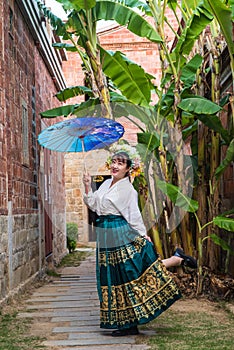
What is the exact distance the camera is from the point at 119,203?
5371 millimetres

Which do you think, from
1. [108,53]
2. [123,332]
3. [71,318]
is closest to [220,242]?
[71,318]

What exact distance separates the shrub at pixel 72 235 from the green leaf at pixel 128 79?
9.74m

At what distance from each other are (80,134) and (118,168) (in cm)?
70

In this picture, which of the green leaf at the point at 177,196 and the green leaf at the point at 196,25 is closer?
the green leaf at the point at 196,25

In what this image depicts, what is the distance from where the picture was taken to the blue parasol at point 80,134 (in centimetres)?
598

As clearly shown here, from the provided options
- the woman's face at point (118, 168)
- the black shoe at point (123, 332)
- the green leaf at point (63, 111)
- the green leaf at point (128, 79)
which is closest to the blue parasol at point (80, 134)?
the woman's face at point (118, 168)

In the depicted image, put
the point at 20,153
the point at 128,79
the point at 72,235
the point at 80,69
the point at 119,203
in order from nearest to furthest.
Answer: the point at 119,203 → the point at 128,79 → the point at 20,153 → the point at 72,235 → the point at 80,69

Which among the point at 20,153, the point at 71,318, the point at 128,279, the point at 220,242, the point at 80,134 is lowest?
the point at 71,318

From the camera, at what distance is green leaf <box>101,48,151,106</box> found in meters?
7.69

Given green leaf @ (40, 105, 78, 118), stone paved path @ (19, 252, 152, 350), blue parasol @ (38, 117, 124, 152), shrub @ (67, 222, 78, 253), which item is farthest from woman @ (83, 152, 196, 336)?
shrub @ (67, 222, 78, 253)

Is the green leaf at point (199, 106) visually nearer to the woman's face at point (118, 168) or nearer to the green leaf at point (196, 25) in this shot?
the green leaf at point (196, 25)

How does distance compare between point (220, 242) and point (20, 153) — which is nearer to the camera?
point (220, 242)

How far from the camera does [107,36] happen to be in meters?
19.7

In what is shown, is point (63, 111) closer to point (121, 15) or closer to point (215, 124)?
point (121, 15)
